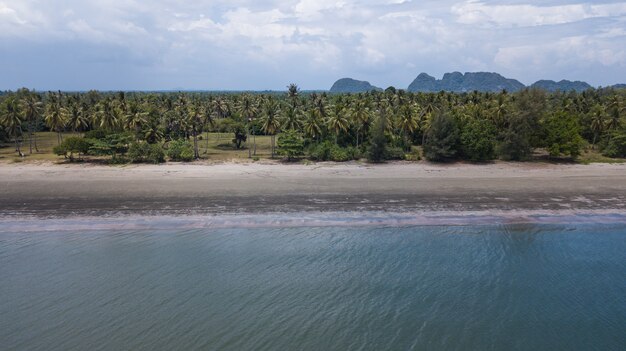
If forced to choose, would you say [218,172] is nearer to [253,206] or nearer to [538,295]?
[253,206]

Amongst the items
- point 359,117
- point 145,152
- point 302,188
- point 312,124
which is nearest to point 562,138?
point 359,117

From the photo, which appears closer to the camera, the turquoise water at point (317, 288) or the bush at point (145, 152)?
the turquoise water at point (317, 288)

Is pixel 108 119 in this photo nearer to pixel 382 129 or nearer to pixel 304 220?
pixel 382 129

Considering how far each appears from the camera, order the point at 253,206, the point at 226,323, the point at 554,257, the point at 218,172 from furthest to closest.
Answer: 1. the point at 218,172
2. the point at 253,206
3. the point at 554,257
4. the point at 226,323

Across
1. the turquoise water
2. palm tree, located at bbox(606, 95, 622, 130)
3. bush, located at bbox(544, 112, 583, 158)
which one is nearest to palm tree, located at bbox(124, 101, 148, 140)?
the turquoise water

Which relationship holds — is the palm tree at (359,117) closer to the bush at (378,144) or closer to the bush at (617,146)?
the bush at (378,144)

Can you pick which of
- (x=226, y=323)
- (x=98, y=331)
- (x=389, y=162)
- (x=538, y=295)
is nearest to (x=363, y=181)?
(x=389, y=162)

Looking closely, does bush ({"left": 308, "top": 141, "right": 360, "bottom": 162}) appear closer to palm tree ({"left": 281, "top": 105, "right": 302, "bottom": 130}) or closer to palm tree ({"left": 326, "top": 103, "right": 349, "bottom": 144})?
palm tree ({"left": 326, "top": 103, "right": 349, "bottom": 144})

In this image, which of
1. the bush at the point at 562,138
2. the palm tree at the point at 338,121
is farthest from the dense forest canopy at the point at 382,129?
the bush at the point at 562,138
